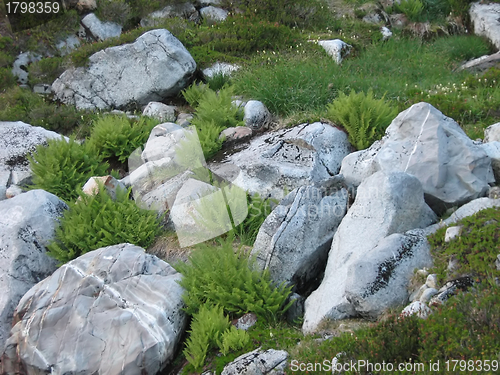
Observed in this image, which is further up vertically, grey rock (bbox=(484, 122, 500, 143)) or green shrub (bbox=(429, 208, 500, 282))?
green shrub (bbox=(429, 208, 500, 282))

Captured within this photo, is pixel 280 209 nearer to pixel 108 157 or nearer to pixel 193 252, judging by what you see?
pixel 193 252

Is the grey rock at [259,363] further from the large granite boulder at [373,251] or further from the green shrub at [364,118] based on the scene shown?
the green shrub at [364,118]

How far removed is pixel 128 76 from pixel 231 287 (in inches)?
336

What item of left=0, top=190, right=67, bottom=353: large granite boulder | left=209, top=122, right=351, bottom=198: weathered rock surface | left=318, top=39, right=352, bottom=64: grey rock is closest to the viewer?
left=0, top=190, right=67, bottom=353: large granite boulder

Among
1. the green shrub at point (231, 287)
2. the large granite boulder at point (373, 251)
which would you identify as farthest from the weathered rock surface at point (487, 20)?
the green shrub at point (231, 287)

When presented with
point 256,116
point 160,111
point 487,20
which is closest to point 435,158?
point 256,116

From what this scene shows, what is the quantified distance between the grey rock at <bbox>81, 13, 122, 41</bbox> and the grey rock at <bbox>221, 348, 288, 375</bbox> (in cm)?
1303

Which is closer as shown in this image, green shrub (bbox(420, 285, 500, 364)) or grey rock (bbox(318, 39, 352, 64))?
green shrub (bbox(420, 285, 500, 364))

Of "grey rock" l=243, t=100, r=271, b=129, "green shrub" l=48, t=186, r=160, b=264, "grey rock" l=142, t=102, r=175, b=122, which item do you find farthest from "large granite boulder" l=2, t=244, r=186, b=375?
"grey rock" l=142, t=102, r=175, b=122

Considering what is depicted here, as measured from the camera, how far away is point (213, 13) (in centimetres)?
1686

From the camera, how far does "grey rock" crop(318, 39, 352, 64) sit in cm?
1385

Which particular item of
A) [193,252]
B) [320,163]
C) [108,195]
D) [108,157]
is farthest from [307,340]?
[108,157]

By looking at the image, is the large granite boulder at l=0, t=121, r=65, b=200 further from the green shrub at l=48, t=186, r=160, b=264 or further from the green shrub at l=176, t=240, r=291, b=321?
the green shrub at l=176, t=240, r=291, b=321

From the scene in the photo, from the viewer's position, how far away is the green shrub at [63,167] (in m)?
9.84
